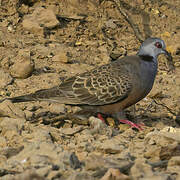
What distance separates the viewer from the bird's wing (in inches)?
217

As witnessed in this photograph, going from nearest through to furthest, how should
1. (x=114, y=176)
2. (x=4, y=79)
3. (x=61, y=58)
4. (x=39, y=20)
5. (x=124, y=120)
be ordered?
1. (x=114, y=176)
2. (x=124, y=120)
3. (x=4, y=79)
4. (x=61, y=58)
5. (x=39, y=20)

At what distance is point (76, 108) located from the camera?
6023mm

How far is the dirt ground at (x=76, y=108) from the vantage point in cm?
380

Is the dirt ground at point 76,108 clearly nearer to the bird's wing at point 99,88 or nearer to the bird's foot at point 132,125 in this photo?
the bird's foot at point 132,125

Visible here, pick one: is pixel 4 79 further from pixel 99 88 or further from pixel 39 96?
pixel 99 88

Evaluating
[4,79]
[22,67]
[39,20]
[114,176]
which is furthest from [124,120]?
[39,20]

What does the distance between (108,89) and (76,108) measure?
27.3 inches

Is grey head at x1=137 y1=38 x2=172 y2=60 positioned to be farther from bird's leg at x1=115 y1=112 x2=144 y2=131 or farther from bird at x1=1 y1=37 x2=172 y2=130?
bird's leg at x1=115 y1=112 x2=144 y2=131

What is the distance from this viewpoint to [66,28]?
8.02 meters

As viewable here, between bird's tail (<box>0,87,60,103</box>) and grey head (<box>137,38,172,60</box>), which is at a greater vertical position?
grey head (<box>137,38,172,60</box>)

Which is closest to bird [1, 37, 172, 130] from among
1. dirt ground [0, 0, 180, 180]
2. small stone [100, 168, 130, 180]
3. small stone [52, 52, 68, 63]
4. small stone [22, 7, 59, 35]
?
dirt ground [0, 0, 180, 180]

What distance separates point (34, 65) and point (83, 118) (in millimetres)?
1445

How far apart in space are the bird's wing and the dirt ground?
0.32m

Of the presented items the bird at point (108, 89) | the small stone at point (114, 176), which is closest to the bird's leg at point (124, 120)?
the bird at point (108, 89)
